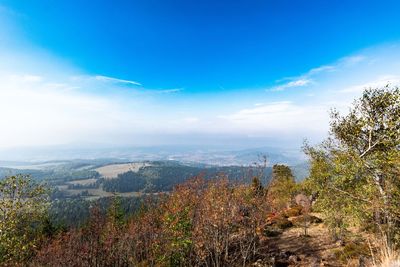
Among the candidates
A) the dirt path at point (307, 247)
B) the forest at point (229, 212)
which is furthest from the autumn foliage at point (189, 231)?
the dirt path at point (307, 247)

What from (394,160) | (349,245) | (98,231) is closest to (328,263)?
(349,245)

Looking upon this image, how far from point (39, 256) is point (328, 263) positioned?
20.1m

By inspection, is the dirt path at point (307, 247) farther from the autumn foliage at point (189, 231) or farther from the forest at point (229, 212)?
the autumn foliage at point (189, 231)

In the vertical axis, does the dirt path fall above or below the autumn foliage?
below

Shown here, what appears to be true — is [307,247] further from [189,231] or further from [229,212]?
[189,231]

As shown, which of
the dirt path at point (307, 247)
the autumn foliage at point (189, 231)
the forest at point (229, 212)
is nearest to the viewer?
the forest at point (229, 212)

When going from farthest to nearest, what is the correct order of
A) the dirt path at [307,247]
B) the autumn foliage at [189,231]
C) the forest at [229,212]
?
the dirt path at [307,247], the autumn foliage at [189,231], the forest at [229,212]

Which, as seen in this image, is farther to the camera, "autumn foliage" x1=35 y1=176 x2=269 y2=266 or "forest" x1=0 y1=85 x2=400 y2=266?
"autumn foliage" x1=35 y1=176 x2=269 y2=266

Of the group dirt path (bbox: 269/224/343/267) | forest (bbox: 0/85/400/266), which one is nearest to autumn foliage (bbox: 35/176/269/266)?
forest (bbox: 0/85/400/266)

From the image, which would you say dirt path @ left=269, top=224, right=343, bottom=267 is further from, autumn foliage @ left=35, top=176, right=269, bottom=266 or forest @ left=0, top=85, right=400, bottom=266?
autumn foliage @ left=35, top=176, right=269, bottom=266

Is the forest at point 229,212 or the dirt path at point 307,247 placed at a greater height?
the forest at point 229,212

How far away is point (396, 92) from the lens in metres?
15.0

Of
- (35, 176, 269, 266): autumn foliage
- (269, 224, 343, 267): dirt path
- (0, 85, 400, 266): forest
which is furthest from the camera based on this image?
(269, 224, 343, 267): dirt path

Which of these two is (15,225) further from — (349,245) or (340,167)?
(349,245)
